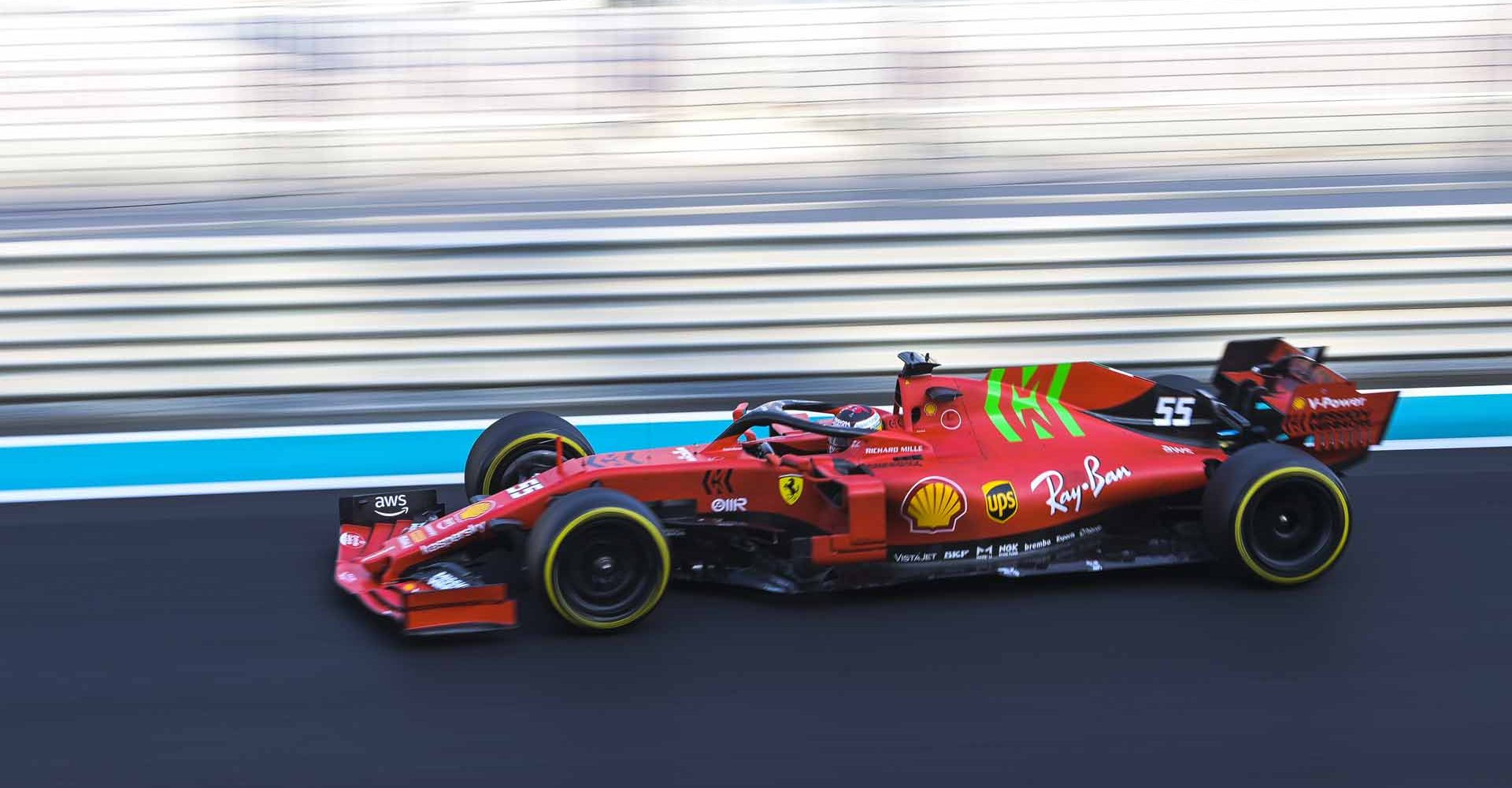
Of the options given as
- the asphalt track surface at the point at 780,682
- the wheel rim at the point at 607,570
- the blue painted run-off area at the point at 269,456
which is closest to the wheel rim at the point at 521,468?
the asphalt track surface at the point at 780,682

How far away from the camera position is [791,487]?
202 inches

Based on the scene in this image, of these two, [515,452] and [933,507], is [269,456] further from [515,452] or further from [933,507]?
[933,507]

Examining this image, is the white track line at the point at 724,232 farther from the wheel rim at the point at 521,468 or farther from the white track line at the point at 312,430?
the wheel rim at the point at 521,468

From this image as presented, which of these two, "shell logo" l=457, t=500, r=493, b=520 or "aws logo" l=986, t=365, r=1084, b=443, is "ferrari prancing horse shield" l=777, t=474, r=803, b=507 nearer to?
"aws logo" l=986, t=365, r=1084, b=443

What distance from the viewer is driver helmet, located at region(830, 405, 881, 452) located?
5.34 meters

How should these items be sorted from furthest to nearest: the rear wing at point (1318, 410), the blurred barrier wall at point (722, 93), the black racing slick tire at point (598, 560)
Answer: the blurred barrier wall at point (722, 93), the rear wing at point (1318, 410), the black racing slick tire at point (598, 560)

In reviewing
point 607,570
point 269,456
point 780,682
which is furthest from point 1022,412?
point 269,456

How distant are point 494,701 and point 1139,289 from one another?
13.0 feet

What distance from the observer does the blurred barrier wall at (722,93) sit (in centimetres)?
688

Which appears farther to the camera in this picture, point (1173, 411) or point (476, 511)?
point (1173, 411)

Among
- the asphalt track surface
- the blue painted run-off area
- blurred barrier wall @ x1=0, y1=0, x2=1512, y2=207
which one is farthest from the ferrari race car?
blurred barrier wall @ x1=0, y1=0, x2=1512, y2=207

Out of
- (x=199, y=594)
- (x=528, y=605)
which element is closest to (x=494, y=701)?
(x=528, y=605)

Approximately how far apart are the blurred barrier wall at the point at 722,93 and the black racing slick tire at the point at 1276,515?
2543mm

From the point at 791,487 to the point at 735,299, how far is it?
2008 millimetres
